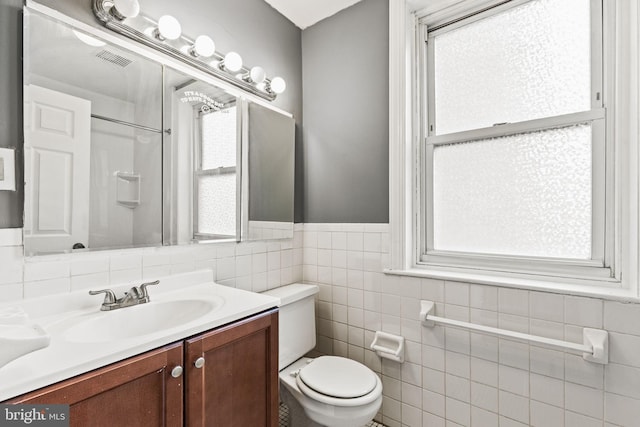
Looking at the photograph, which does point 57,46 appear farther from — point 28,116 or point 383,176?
point 383,176

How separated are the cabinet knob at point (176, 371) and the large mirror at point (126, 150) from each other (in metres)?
0.56

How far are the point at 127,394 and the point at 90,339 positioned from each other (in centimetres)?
28

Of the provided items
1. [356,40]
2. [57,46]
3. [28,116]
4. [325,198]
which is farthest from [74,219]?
[356,40]

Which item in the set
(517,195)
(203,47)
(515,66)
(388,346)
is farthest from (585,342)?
(203,47)

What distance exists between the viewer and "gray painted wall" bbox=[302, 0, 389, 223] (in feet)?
5.79

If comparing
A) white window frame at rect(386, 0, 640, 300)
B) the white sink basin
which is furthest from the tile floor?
the white sink basin

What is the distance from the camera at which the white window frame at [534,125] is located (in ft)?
3.87

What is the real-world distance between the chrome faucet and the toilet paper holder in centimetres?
115

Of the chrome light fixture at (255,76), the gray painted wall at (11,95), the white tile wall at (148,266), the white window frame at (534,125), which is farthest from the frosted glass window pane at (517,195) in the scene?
the gray painted wall at (11,95)

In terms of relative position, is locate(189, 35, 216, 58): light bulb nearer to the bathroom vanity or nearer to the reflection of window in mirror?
the reflection of window in mirror

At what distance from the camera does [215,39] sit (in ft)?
5.15

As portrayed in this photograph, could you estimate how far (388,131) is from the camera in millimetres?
1731

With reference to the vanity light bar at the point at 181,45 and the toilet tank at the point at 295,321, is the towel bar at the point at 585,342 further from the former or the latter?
the vanity light bar at the point at 181,45

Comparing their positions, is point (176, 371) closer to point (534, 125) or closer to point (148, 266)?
point (148, 266)
